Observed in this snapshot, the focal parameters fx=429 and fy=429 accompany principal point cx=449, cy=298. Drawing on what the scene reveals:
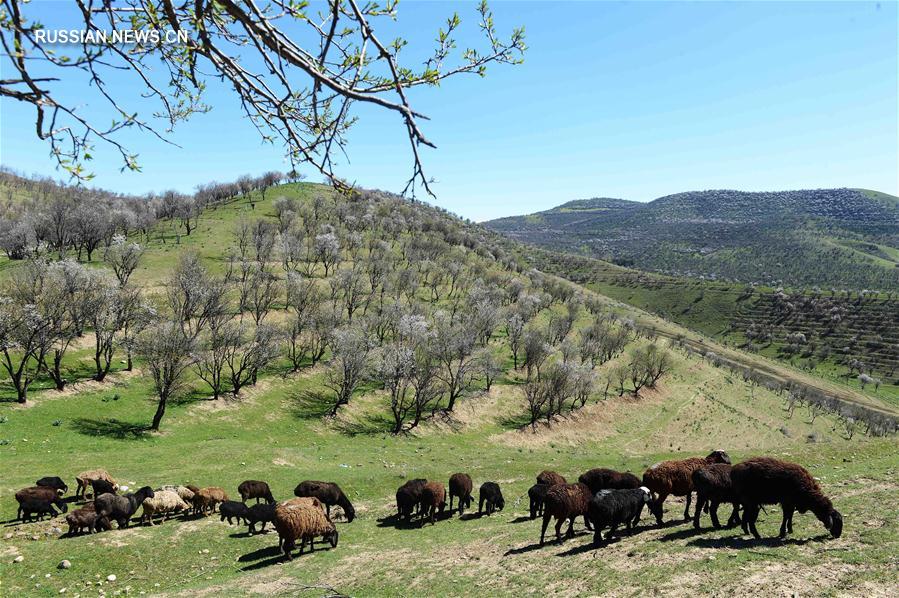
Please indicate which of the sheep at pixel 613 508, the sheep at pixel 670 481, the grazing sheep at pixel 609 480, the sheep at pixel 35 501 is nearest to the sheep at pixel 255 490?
the sheep at pixel 35 501

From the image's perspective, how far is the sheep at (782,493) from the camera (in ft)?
35.5

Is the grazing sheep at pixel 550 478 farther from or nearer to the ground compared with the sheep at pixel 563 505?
nearer to the ground

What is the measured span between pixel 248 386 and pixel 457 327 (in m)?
28.4

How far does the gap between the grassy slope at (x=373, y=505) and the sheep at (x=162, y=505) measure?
101 centimetres

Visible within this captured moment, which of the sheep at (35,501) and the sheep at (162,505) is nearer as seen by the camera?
the sheep at (35,501)

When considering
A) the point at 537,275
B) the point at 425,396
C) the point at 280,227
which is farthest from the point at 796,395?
the point at 280,227

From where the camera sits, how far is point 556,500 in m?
13.5

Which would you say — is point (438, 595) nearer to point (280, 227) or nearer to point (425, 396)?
point (425, 396)

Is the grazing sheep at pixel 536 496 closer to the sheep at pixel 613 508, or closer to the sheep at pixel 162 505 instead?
the sheep at pixel 613 508

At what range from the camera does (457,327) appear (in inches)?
2469

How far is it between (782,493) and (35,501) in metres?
25.7

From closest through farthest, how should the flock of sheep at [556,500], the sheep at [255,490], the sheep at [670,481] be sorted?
the flock of sheep at [556,500] < the sheep at [670,481] < the sheep at [255,490]

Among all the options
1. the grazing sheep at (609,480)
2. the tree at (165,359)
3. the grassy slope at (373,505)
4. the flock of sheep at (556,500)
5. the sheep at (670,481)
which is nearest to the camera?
the grassy slope at (373,505)

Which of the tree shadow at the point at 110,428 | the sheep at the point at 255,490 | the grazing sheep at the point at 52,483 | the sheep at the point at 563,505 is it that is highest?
the sheep at the point at 563,505
